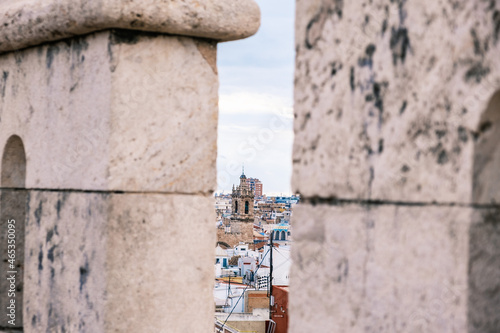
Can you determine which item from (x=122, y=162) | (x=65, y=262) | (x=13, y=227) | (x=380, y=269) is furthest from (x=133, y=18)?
(x=380, y=269)

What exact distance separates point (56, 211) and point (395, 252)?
1.95 metres

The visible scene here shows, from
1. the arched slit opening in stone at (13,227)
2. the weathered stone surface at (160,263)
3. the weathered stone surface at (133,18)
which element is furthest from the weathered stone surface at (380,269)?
the arched slit opening in stone at (13,227)

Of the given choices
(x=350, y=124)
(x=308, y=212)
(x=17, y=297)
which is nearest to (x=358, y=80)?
(x=350, y=124)

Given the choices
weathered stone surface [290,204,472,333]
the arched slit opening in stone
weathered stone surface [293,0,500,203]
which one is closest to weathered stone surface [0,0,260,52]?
the arched slit opening in stone

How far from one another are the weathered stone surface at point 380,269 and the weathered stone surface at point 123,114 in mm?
1216

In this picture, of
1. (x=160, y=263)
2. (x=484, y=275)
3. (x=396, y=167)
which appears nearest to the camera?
(x=484, y=275)

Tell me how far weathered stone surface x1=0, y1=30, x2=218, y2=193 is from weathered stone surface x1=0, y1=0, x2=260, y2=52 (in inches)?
2.6

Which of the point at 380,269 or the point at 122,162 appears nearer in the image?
the point at 380,269

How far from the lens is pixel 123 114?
9.21ft

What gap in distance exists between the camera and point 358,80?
5.50 ft

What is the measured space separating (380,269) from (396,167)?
0.81 feet

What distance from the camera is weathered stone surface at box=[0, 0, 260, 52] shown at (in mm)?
2775

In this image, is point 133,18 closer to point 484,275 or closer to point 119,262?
point 119,262

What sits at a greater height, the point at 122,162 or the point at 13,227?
the point at 122,162
